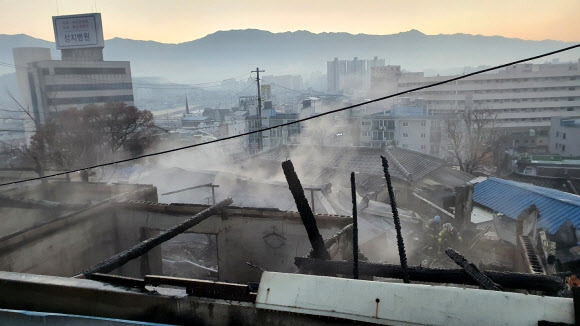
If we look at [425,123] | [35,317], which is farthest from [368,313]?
[425,123]

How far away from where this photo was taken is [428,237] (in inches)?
555

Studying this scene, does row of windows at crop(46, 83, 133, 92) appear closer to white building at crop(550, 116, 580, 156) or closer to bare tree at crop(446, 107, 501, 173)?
bare tree at crop(446, 107, 501, 173)

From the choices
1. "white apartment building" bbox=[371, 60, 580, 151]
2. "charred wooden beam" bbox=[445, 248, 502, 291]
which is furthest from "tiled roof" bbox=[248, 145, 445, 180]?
"white apartment building" bbox=[371, 60, 580, 151]

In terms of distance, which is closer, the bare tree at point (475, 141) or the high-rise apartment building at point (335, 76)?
the bare tree at point (475, 141)

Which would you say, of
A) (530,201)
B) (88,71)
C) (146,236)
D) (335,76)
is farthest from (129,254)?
(335,76)

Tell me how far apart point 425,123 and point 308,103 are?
19.1 m

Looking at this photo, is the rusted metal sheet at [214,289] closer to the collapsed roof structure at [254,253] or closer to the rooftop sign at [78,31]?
the collapsed roof structure at [254,253]

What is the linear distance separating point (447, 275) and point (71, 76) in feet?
207

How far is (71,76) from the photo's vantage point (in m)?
56.0

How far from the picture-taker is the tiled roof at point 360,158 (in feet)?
83.4

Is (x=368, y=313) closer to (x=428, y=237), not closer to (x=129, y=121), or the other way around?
(x=428, y=237)

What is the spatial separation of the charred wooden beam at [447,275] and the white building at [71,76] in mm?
57109

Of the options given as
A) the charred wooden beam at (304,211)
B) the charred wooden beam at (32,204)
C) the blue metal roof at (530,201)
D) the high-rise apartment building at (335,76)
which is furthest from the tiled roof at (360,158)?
the high-rise apartment building at (335,76)

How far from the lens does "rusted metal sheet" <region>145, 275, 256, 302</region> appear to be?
3254 millimetres
